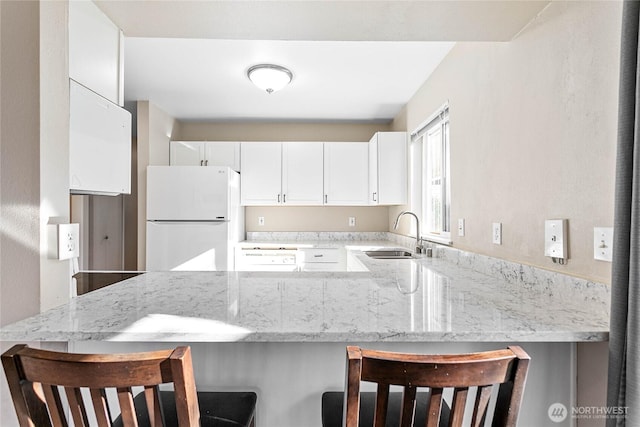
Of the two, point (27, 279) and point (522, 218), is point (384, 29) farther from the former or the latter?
point (27, 279)

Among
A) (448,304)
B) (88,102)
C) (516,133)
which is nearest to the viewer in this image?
(448,304)

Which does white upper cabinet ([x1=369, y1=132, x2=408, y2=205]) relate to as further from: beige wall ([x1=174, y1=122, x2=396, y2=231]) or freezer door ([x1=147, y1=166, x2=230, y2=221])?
freezer door ([x1=147, y1=166, x2=230, y2=221])

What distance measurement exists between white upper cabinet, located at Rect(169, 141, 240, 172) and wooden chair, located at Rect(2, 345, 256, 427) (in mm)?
3421

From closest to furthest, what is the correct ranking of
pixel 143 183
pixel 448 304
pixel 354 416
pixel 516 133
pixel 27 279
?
pixel 354 416 < pixel 27 279 < pixel 448 304 < pixel 516 133 < pixel 143 183

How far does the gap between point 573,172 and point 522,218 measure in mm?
348

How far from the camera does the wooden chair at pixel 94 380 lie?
0.64 metres

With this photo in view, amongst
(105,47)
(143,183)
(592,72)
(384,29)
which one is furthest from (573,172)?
(143,183)

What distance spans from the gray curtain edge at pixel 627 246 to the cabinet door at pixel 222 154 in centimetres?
358

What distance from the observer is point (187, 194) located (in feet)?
11.1

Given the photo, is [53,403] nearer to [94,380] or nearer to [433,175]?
[94,380]

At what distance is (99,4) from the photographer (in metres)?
1.34

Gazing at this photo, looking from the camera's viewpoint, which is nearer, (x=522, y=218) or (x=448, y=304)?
(x=448, y=304)

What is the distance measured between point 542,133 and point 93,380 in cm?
161

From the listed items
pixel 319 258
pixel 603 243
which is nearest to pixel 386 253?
pixel 319 258
